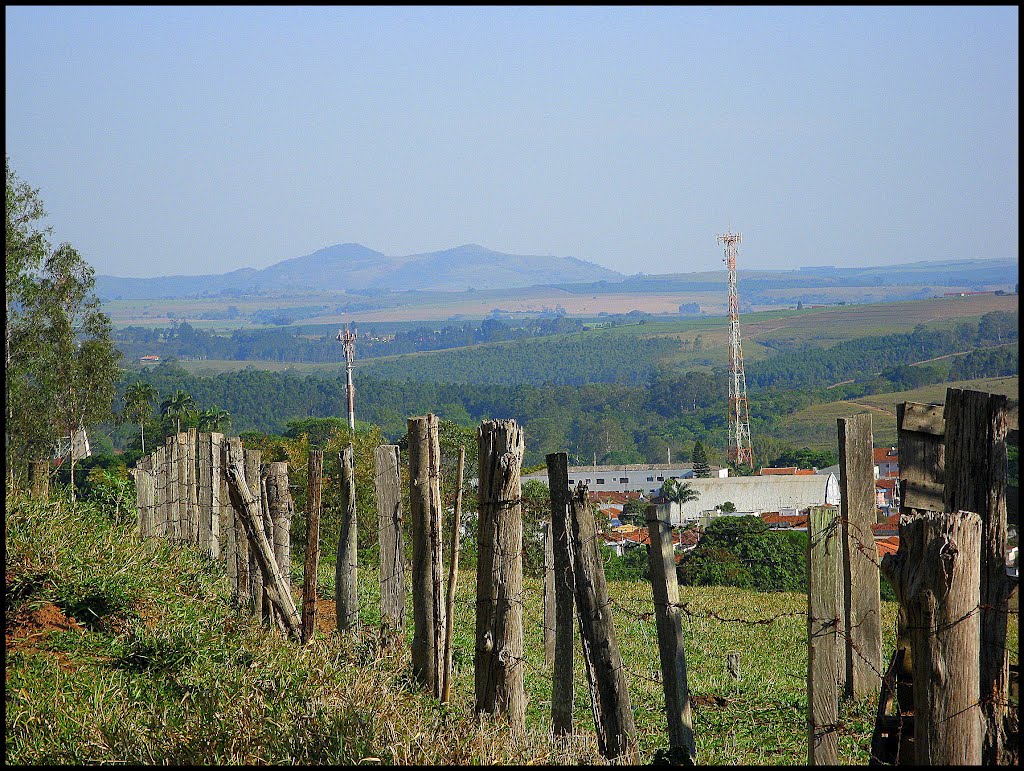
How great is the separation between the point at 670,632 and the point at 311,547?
10.8 feet

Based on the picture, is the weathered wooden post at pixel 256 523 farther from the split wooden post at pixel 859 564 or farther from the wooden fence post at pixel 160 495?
the split wooden post at pixel 859 564

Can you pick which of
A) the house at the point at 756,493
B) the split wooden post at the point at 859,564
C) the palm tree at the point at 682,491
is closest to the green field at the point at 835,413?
the house at the point at 756,493

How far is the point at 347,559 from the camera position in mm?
7328

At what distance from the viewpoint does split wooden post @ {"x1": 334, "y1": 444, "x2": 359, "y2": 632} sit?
23.5ft

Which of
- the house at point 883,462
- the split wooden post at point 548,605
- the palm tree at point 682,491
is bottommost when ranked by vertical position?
the house at point 883,462

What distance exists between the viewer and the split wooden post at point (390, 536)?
7160mm

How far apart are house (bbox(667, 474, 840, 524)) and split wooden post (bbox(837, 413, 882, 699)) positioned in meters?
59.2

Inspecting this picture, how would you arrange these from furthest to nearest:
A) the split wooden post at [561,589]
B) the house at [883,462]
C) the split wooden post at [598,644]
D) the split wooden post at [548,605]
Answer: the house at [883,462]
the split wooden post at [548,605]
the split wooden post at [561,589]
the split wooden post at [598,644]

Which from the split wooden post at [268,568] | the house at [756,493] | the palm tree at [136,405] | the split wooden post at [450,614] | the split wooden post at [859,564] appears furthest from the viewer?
the house at [756,493]

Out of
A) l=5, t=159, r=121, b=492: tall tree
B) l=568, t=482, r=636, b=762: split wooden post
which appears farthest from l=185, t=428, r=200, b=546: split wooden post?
l=5, t=159, r=121, b=492: tall tree

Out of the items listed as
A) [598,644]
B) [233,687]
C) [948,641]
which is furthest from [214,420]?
[948,641]

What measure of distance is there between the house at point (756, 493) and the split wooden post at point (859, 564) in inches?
2330

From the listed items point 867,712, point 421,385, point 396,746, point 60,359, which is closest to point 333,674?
point 396,746

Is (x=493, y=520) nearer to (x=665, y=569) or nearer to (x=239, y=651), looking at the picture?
(x=665, y=569)
